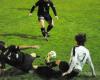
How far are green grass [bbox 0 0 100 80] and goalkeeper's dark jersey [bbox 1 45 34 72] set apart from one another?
0.44 meters

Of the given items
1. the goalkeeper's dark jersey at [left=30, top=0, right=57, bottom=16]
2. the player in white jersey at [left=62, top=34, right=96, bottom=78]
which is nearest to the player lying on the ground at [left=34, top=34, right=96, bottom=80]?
the player in white jersey at [left=62, top=34, right=96, bottom=78]

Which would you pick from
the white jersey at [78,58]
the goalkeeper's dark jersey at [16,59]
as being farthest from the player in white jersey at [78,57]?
the goalkeeper's dark jersey at [16,59]

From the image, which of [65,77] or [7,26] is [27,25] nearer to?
[7,26]

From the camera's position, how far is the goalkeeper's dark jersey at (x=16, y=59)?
14320 mm

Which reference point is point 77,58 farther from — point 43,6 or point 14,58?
point 43,6

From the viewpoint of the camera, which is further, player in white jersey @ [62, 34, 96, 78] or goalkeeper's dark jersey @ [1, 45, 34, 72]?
goalkeeper's dark jersey @ [1, 45, 34, 72]

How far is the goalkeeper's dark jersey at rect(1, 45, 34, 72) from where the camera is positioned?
14320mm

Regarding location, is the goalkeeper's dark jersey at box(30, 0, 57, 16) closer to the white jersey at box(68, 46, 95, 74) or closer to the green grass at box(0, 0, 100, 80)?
the green grass at box(0, 0, 100, 80)

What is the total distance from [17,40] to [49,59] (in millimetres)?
5267

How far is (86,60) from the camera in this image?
1398 cm

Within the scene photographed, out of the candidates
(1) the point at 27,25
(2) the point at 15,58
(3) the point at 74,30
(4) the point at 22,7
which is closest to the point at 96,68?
(2) the point at 15,58

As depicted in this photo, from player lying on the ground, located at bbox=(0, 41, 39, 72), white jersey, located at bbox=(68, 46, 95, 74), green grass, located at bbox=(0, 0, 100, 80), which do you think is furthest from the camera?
green grass, located at bbox=(0, 0, 100, 80)

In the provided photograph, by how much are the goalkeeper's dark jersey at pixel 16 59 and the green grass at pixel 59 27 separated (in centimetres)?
44

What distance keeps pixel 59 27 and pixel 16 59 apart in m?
10.8
